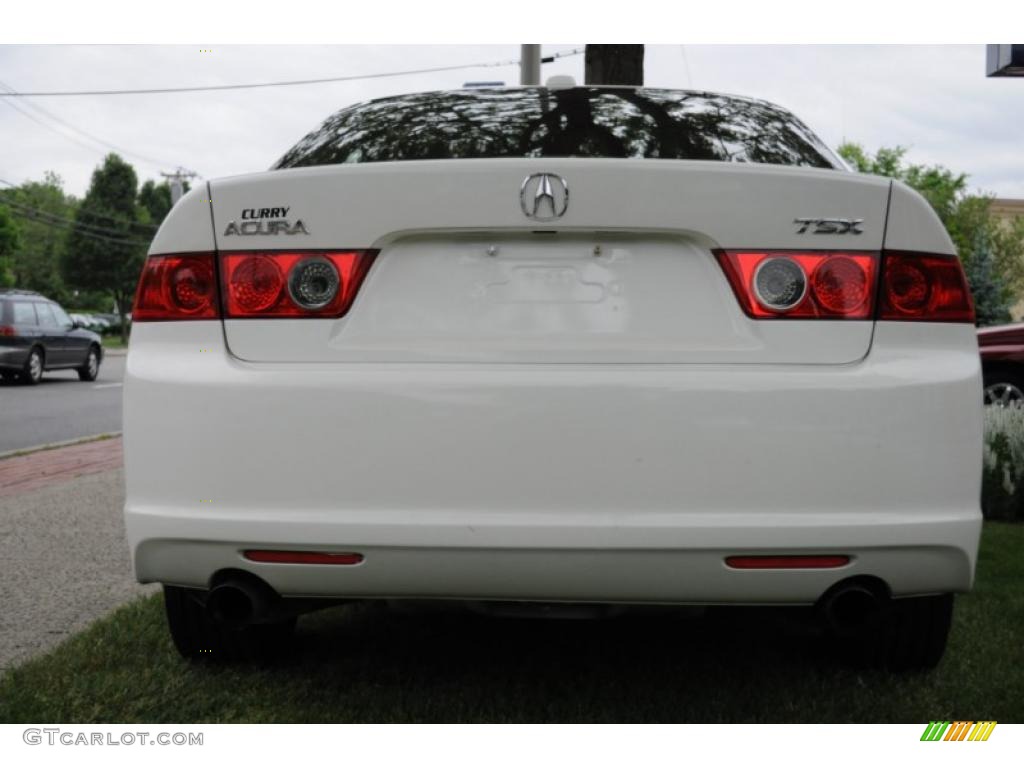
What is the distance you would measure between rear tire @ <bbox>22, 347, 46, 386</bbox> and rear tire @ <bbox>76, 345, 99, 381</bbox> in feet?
4.74

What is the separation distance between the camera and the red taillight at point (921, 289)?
2.46 metres

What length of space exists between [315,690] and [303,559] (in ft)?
2.33

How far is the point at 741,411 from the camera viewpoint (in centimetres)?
235

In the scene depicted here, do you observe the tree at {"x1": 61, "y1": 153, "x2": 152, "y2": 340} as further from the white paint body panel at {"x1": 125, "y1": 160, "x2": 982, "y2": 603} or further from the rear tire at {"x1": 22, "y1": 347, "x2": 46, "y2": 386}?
the white paint body panel at {"x1": 125, "y1": 160, "x2": 982, "y2": 603}

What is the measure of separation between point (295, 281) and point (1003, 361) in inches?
338

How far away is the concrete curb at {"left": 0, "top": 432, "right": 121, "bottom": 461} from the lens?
9.18 m

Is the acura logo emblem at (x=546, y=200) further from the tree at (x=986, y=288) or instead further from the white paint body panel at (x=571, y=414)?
the tree at (x=986, y=288)

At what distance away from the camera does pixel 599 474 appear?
92.9 inches

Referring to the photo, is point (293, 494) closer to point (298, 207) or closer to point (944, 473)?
point (298, 207)

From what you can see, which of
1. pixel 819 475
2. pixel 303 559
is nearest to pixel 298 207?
pixel 303 559

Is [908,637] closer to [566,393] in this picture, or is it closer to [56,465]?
[566,393]

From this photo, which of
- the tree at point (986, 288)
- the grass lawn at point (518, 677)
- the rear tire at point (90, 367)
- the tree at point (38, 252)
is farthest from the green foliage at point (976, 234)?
the tree at point (38, 252)

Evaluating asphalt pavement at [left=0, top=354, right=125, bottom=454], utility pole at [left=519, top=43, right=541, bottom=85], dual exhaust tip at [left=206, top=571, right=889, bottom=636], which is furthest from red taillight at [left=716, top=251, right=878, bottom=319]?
utility pole at [left=519, top=43, right=541, bottom=85]

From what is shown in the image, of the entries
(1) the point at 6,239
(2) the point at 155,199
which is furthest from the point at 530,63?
(2) the point at 155,199
